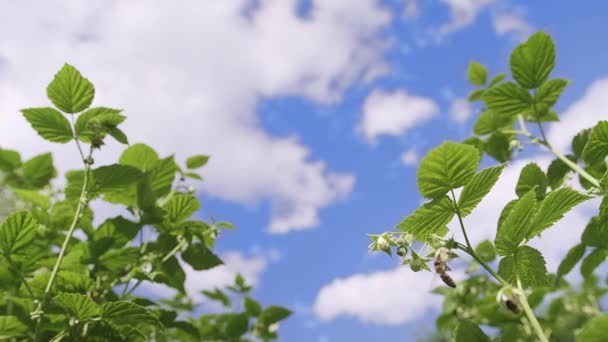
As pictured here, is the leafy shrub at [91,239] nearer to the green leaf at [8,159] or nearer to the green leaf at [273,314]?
the green leaf at [8,159]

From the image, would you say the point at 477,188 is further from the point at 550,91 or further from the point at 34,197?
the point at 34,197

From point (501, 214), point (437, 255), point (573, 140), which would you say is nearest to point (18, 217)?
point (437, 255)

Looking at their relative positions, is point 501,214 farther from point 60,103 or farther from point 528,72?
point 60,103

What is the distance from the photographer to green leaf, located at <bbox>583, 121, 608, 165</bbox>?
140cm

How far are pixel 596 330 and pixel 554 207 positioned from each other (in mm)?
315

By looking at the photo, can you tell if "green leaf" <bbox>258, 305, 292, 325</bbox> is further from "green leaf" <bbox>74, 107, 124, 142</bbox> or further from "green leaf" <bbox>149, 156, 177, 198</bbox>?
"green leaf" <bbox>74, 107, 124, 142</bbox>

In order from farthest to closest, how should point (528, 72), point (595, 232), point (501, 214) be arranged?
point (528, 72) < point (595, 232) < point (501, 214)

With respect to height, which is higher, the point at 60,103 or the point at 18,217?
the point at 60,103

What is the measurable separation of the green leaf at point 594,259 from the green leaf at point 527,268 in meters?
0.75

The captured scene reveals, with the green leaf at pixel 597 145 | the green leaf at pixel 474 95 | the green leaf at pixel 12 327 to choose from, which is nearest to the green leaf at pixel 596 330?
the green leaf at pixel 597 145

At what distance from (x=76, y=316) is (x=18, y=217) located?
1.13 ft

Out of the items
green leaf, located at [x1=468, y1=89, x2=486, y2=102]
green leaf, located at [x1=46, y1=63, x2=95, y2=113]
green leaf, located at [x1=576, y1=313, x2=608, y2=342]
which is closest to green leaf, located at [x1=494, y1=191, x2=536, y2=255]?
green leaf, located at [x1=576, y1=313, x2=608, y2=342]

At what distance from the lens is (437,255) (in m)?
1.08

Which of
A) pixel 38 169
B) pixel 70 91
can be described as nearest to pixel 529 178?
pixel 70 91
